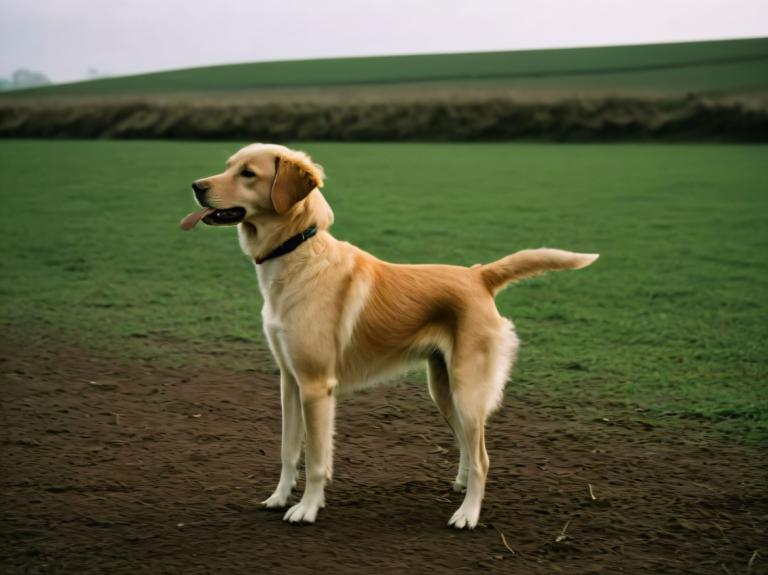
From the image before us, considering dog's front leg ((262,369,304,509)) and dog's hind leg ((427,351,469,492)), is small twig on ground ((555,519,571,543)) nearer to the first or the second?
dog's hind leg ((427,351,469,492))

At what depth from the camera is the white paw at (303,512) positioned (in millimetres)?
4441

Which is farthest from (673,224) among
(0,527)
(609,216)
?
(0,527)

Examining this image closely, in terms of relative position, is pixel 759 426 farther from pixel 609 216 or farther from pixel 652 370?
pixel 609 216

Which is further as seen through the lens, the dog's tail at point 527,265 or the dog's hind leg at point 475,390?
the dog's tail at point 527,265

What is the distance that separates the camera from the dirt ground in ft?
13.4

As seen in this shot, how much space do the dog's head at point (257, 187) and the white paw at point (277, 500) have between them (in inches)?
60.7

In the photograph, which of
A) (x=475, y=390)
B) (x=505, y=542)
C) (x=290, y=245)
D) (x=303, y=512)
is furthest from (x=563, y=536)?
(x=290, y=245)

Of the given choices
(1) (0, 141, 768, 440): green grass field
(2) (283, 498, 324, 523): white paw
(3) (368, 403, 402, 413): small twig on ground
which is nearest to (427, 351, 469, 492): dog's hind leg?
(2) (283, 498, 324, 523): white paw

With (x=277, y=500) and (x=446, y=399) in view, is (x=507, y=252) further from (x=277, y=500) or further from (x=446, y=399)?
(x=277, y=500)

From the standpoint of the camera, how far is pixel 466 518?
176 inches

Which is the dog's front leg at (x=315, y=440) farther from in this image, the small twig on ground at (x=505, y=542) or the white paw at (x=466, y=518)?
the small twig on ground at (x=505, y=542)

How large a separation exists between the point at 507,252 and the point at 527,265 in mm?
8304

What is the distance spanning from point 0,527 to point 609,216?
46.6 ft

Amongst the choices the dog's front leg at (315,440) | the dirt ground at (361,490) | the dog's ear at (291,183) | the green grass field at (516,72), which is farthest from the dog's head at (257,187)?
the green grass field at (516,72)
